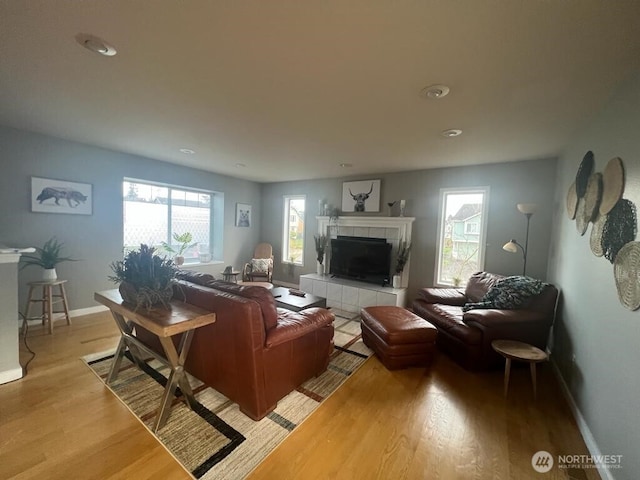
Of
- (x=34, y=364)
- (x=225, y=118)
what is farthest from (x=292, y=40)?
(x=34, y=364)

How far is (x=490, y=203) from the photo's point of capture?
12.7ft

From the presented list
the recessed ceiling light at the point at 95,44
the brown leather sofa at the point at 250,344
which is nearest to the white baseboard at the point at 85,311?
the brown leather sofa at the point at 250,344

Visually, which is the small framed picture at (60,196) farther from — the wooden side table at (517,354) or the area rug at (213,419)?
the wooden side table at (517,354)

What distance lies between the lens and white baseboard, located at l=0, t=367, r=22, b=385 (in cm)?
219

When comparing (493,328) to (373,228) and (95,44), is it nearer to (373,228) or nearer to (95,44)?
(373,228)

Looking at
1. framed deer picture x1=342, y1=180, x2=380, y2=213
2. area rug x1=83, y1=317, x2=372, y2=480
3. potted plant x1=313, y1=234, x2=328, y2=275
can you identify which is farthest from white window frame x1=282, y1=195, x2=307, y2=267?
area rug x1=83, y1=317, x2=372, y2=480

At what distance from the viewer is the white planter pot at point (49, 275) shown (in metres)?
3.23

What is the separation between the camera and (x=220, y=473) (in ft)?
4.87

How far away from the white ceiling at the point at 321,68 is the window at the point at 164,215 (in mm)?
1547

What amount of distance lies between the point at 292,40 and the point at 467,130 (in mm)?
2038

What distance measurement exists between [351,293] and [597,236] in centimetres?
314

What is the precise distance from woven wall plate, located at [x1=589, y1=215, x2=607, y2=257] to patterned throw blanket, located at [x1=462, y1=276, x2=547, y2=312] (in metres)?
0.83

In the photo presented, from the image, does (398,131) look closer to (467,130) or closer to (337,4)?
(467,130)

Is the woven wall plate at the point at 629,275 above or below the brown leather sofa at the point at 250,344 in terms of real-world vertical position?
above
